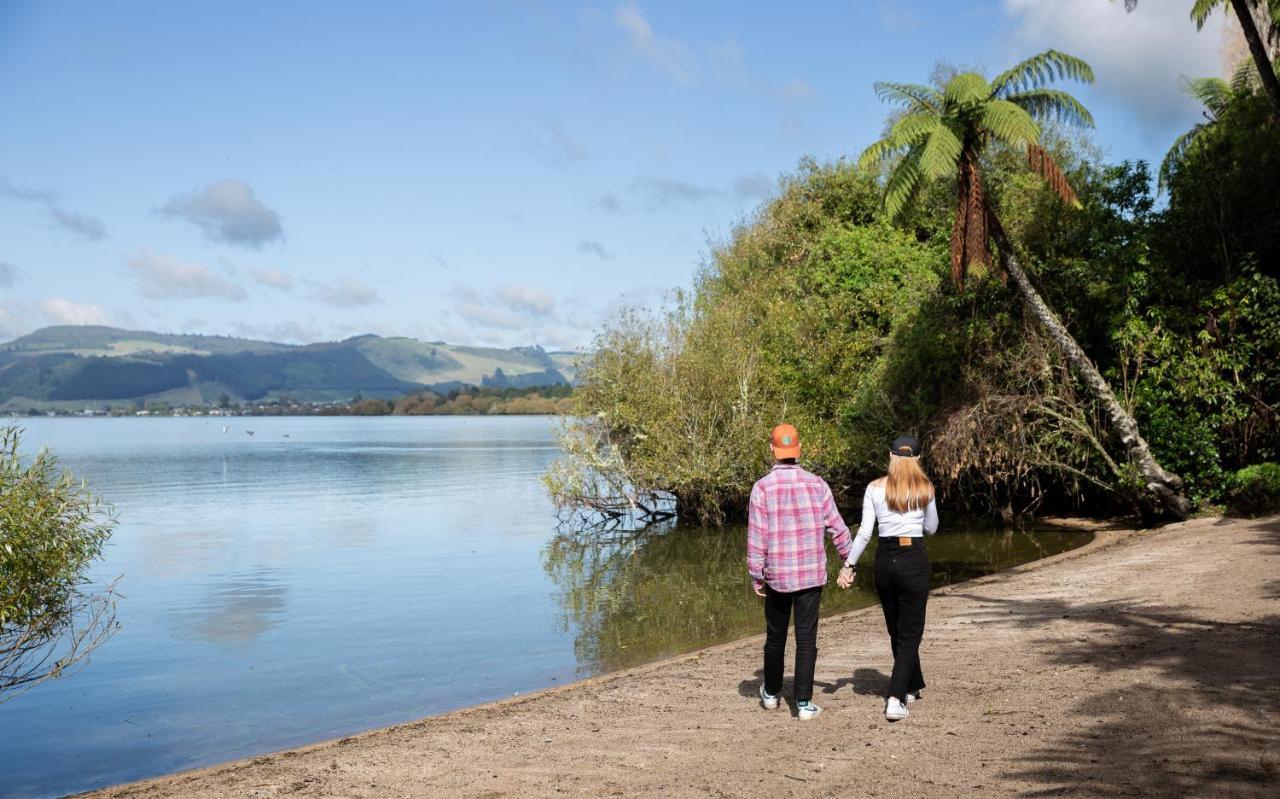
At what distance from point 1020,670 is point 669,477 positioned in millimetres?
22507

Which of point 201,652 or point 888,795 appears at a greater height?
point 888,795

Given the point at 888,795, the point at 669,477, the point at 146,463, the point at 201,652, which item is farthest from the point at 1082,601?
the point at 146,463

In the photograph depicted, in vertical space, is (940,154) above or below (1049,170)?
above

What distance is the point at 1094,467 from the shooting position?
2548 cm

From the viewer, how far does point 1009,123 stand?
21312 mm

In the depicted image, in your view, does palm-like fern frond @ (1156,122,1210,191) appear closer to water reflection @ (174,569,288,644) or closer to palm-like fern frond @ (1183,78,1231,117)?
palm-like fern frond @ (1183,78,1231,117)

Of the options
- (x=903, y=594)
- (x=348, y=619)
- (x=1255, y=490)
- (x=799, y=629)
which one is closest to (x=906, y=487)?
(x=903, y=594)

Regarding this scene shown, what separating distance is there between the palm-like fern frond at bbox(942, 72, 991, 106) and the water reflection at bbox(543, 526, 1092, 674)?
1010 centimetres

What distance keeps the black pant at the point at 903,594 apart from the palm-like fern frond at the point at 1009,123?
599 inches

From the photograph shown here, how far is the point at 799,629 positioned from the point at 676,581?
14.8 m

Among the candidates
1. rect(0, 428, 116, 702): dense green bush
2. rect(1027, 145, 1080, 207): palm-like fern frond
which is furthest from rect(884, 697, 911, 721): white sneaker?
rect(1027, 145, 1080, 207): palm-like fern frond

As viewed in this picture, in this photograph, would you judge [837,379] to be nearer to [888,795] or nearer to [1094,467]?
[1094,467]

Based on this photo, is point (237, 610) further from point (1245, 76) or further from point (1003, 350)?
point (1245, 76)

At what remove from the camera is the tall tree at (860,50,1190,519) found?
850 inches
